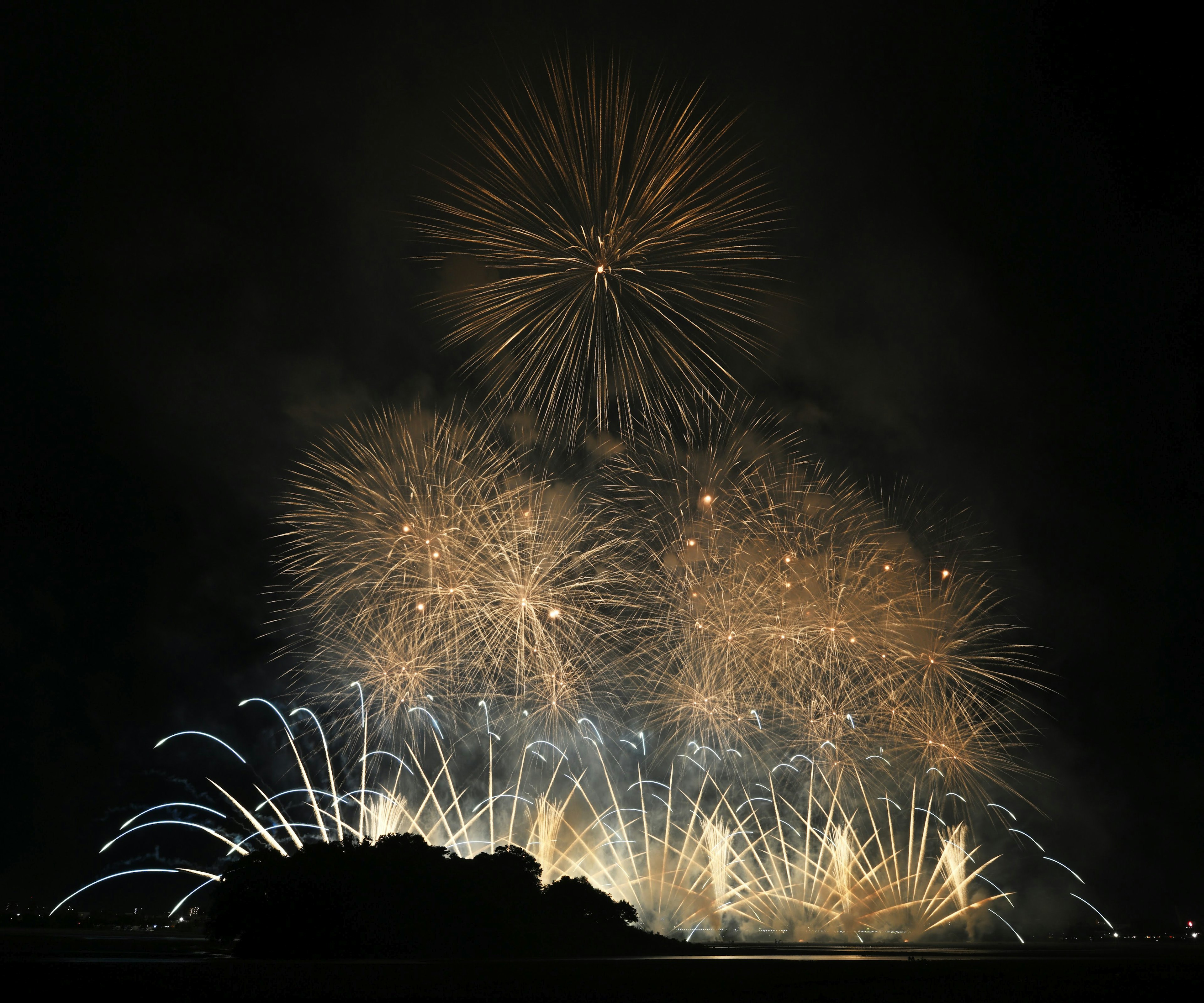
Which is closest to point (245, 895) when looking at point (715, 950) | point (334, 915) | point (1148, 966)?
point (334, 915)

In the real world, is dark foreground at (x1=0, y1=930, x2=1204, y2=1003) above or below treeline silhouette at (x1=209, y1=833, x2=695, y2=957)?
below

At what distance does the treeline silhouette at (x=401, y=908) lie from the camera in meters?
46.1

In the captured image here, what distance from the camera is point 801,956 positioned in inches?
2231

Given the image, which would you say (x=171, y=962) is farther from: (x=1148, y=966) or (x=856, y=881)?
(x=856, y=881)

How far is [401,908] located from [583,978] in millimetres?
17379

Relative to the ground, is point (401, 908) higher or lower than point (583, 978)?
higher

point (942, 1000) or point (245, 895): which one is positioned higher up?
point (245, 895)

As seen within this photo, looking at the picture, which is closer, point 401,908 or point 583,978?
point 583,978

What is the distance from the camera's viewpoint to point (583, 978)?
1348 inches

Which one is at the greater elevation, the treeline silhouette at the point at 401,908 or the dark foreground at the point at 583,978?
the treeline silhouette at the point at 401,908

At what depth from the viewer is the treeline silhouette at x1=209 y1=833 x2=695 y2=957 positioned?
46.1 m

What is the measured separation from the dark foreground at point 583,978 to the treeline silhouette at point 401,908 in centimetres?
305

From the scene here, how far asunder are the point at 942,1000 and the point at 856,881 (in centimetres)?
5316

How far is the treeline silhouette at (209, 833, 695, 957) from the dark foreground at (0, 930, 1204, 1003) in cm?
305
